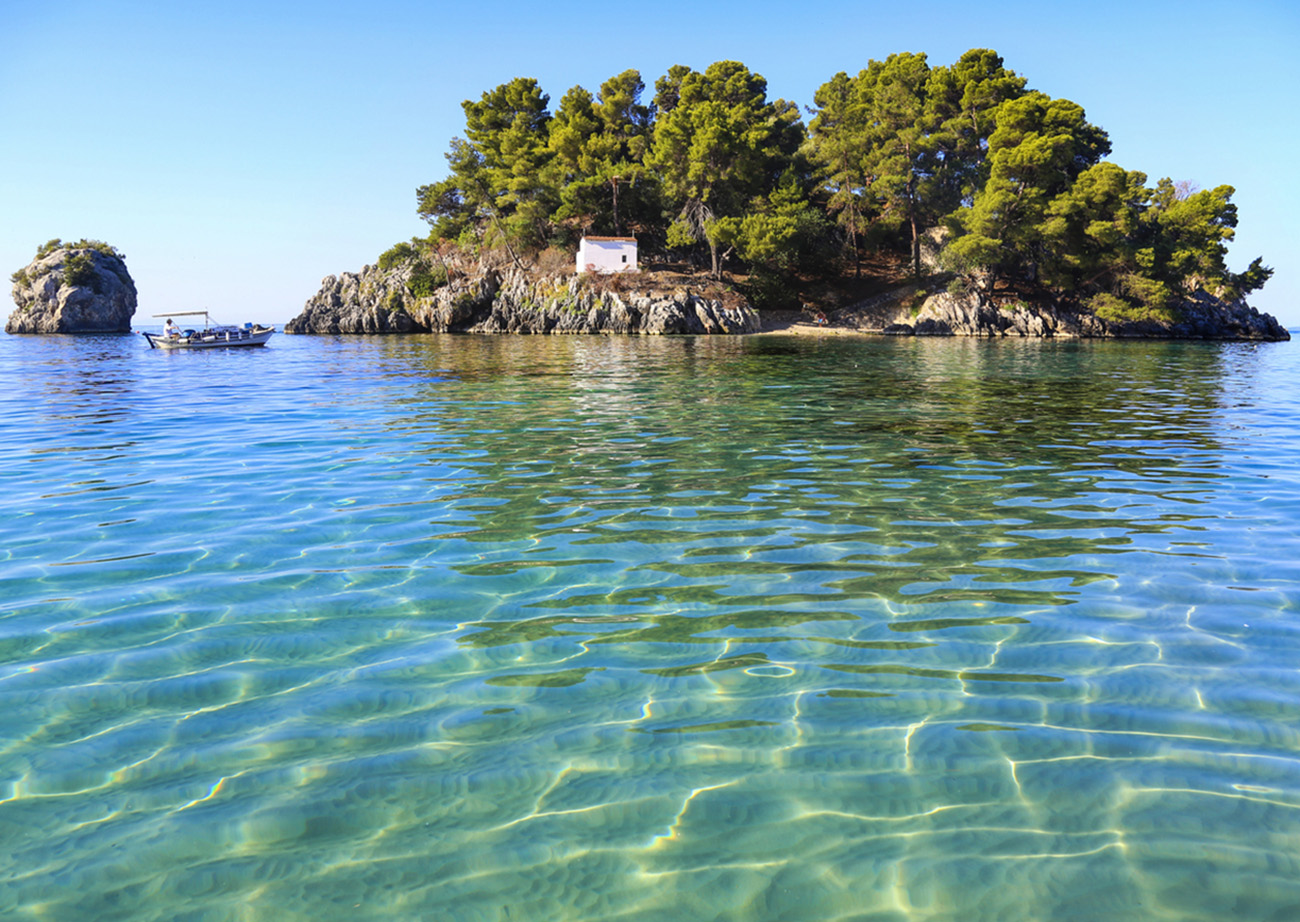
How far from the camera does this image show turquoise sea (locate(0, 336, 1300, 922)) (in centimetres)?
285

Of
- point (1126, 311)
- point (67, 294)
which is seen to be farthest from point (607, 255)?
point (67, 294)

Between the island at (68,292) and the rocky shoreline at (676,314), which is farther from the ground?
the island at (68,292)

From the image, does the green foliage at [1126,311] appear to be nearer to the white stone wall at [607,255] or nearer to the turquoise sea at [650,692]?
the white stone wall at [607,255]

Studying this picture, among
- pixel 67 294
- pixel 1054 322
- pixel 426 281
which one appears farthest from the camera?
pixel 67 294

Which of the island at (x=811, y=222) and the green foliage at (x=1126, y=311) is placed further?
the island at (x=811, y=222)

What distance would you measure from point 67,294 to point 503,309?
69227mm

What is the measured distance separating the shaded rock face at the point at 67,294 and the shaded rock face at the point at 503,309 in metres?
34.0

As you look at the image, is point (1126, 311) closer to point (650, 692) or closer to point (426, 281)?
point (650, 692)

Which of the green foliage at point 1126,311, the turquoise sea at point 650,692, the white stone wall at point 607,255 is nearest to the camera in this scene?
the turquoise sea at point 650,692

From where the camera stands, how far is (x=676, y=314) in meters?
62.2

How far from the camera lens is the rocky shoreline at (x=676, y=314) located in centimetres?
5839

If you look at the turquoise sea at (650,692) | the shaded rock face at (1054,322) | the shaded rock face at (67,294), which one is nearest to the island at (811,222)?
the shaded rock face at (1054,322)

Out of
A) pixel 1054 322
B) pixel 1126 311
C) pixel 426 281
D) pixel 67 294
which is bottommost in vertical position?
pixel 1054 322

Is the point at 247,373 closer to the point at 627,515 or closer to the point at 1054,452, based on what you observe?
the point at 627,515
